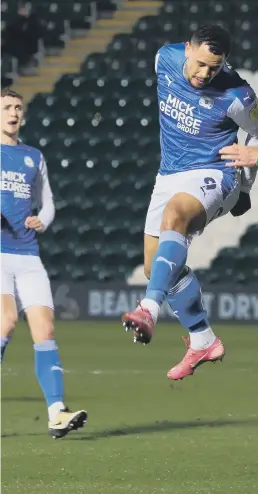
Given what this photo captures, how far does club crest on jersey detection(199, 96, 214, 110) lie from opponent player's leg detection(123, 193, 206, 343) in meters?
0.43

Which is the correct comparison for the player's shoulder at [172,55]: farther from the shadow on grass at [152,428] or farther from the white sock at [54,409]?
the shadow on grass at [152,428]

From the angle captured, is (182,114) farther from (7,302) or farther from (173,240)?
(7,302)

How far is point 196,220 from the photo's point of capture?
212 inches

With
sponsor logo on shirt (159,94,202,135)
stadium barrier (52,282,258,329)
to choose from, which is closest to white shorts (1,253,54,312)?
sponsor logo on shirt (159,94,202,135)

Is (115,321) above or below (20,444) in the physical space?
below

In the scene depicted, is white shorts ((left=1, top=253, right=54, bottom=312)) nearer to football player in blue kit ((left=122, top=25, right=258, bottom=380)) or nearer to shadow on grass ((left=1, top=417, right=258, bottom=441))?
shadow on grass ((left=1, top=417, right=258, bottom=441))

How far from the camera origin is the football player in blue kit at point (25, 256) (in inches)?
268

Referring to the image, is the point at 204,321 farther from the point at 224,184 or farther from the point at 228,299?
the point at 228,299

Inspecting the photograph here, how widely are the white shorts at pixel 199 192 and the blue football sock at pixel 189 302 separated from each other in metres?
0.26

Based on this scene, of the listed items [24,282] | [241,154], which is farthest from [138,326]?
[24,282]

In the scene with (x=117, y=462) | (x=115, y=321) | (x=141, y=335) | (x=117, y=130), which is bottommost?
(x=115, y=321)

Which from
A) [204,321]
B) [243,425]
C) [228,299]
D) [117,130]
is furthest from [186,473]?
[117,130]

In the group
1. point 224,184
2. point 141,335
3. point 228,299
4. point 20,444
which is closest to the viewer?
point 141,335

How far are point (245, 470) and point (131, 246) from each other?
354 inches
